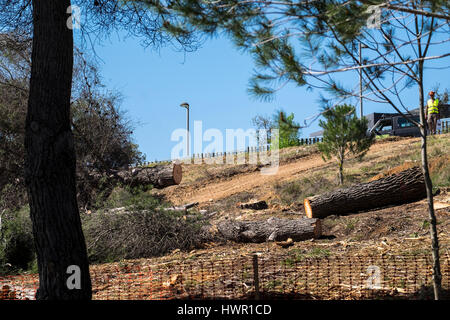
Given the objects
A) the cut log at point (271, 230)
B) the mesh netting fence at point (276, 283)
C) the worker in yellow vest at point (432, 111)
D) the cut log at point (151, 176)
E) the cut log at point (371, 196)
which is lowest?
the mesh netting fence at point (276, 283)

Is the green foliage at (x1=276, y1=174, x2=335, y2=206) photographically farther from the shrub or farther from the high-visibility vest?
the high-visibility vest

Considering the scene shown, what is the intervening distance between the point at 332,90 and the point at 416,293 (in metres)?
2.42

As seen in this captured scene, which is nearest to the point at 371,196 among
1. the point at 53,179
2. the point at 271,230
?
the point at 271,230

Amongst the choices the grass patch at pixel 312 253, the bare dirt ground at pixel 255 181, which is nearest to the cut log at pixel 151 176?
the bare dirt ground at pixel 255 181

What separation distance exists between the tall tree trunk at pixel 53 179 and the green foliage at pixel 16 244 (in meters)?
4.44

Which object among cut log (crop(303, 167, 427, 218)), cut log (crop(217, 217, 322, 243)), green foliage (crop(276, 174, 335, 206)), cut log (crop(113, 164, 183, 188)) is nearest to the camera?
cut log (crop(217, 217, 322, 243))

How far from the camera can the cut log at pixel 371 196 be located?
9.92 m

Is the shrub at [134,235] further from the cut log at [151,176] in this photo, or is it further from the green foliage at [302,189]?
the cut log at [151,176]

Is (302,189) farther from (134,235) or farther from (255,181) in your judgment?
(134,235)

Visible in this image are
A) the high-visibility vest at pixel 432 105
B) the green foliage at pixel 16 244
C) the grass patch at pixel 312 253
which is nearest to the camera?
the grass patch at pixel 312 253

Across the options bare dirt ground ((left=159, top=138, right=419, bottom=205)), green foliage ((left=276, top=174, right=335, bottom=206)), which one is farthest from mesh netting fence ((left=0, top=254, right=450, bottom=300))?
bare dirt ground ((left=159, top=138, right=419, bottom=205))

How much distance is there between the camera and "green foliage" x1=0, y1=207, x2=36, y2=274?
310 inches

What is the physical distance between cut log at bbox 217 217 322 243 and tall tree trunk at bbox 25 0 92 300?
502cm
